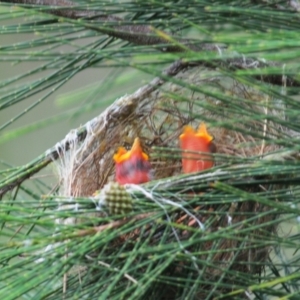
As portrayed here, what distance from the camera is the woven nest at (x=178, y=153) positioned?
0.60 m

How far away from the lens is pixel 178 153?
0.85 metres

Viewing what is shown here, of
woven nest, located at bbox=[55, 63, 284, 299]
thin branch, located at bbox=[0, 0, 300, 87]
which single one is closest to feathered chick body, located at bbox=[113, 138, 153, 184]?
woven nest, located at bbox=[55, 63, 284, 299]

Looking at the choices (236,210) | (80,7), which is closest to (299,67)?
(236,210)

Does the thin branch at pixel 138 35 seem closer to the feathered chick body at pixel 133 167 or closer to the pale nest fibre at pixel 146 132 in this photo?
the pale nest fibre at pixel 146 132

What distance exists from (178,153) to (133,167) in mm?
64

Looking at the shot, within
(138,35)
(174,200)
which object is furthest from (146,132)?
(174,200)

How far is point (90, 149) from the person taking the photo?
0.87 metres

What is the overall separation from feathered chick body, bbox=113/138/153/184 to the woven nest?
0.11ft

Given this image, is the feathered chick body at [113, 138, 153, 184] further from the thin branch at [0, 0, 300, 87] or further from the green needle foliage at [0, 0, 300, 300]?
the thin branch at [0, 0, 300, 87]

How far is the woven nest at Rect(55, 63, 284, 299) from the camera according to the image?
60 cm

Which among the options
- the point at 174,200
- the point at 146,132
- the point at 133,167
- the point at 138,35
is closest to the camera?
the point at 174,200

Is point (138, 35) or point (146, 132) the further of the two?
point (146, 132)

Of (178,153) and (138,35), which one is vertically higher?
(138,35)

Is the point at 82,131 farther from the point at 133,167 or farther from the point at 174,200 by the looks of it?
the point at 174,200
